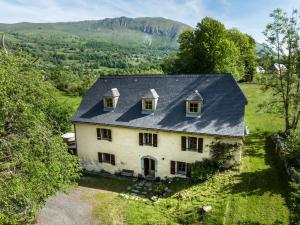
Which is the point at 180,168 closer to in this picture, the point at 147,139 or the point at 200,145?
the point at 200,145

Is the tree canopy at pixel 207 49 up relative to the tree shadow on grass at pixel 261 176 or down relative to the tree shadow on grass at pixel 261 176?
up

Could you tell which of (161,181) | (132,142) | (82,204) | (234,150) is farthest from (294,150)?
(82,204)

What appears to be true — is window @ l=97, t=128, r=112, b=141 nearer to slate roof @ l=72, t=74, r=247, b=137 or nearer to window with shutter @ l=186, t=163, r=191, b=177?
slate roof @ l=72, t=74, r=247, b=137

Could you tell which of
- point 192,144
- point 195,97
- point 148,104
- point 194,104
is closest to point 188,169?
point 192,144

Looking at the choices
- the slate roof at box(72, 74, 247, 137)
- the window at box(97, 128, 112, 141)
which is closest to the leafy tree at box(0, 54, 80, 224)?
the window at box(97, 128, 112, 141)

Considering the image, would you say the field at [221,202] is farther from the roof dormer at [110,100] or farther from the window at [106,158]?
the roof dormer at [110,100]

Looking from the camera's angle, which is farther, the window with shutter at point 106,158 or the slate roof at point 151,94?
the window with shutter at point 106,158


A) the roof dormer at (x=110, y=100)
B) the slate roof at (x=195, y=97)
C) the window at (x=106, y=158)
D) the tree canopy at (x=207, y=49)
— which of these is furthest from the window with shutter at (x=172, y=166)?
the tree canopy at (x=207, y=49)

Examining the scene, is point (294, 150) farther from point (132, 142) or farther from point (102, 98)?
point (102, 98)
